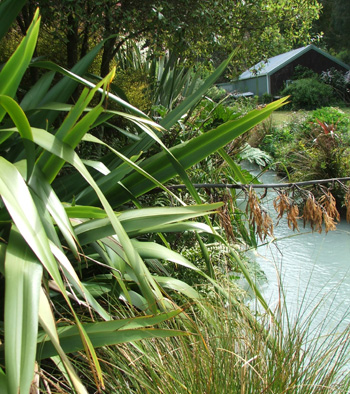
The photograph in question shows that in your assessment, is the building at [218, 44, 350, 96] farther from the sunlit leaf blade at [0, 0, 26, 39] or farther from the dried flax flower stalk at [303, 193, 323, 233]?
the sunlit leaf blade at [0, 0, 26, 39]

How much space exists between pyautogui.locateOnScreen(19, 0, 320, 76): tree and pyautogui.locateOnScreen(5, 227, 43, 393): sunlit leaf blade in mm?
1789

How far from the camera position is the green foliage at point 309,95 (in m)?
27.1

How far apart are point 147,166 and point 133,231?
1.35 feet

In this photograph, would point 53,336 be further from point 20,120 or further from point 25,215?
point 20,120

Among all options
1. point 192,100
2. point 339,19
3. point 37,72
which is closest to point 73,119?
point 192,100

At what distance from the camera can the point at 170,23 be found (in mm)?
3564

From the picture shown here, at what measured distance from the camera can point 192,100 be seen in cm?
267

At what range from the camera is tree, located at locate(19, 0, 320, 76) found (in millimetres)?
3438

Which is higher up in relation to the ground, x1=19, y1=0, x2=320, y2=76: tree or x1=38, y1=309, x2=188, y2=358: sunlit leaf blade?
x1=19, y1=0, x2=320, y2=76: tree

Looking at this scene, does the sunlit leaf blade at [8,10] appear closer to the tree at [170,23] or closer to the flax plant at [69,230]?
the flax plant at [69,230]

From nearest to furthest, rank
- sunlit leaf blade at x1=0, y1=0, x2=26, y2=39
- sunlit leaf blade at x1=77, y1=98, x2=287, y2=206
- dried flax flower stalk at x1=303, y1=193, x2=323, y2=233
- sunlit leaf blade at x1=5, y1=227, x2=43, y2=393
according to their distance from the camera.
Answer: sunlit leaf blade at x1=5, y1=227, x2=43, y2=393
sunlit leaf blade at x1=77, y1=98, x2=287, y2=206
sunlit leaf blade at x1=0, y1=0, x2=26, y2=39
dried flax flower stalk at x1=303, y1=193, x2=323, y2=233

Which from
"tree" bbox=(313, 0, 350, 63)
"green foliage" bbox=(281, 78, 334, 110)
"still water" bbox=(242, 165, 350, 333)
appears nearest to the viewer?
"still water" bbox=(242, 165, 350, 333)

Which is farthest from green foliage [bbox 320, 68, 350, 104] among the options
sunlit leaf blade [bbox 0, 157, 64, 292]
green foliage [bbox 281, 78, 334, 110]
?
sunlit leaf blade [bbox 0, 157, 64, 292]

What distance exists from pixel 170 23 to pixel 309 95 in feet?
82.2
